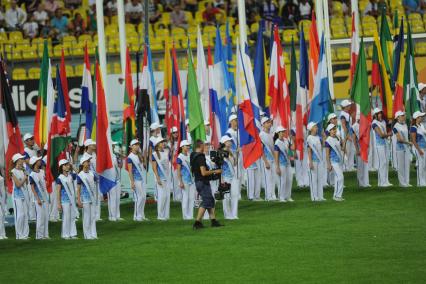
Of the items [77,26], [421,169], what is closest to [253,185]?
[421,169]

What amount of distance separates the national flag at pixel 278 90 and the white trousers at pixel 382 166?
8.43 feet

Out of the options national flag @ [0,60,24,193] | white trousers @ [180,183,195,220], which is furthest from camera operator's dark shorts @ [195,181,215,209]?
national flag @ [0,60,24,193]

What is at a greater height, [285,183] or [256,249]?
[285,183]

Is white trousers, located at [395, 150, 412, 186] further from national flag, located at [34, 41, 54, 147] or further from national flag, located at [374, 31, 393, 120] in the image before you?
national flag, located at [34, 41, 54, 147]

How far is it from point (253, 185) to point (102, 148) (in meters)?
5.80

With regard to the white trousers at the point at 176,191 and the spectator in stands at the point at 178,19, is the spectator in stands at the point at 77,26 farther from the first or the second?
the white trousers at the point at 176,191

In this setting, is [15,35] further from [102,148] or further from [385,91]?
[102,148]

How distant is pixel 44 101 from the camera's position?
27234 millimetres

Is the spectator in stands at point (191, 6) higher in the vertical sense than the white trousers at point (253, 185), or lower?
higher

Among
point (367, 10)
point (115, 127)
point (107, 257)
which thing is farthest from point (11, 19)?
point (107, 257)

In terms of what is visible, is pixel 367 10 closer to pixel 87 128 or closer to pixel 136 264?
pixel 87 128

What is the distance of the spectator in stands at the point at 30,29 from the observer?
43.0 meters

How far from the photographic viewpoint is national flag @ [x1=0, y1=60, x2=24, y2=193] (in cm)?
2495

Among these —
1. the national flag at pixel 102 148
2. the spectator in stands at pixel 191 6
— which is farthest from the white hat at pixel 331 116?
the spectator in stands at pixel 191 6
